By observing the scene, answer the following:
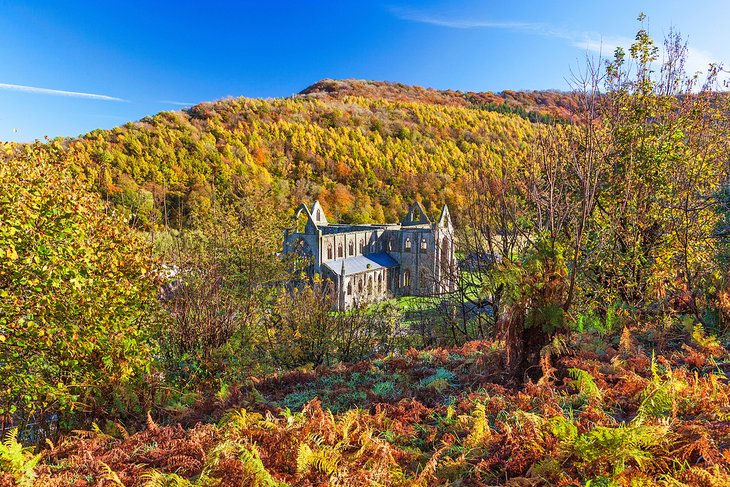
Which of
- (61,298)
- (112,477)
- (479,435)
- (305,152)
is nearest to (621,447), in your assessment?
(479,435)

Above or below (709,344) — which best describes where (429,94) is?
above

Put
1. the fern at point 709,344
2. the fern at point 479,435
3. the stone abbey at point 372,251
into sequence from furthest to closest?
the stone abbey at point 372,251 → the fern at point 709,344 → the fern at point 479,435

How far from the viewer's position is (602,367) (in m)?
5.81

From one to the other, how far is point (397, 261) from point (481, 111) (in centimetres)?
7381

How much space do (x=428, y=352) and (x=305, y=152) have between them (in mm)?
67503

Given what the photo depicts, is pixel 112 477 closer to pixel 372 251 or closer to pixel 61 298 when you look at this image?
pixel 61 298

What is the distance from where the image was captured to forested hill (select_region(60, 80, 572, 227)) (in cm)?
5184

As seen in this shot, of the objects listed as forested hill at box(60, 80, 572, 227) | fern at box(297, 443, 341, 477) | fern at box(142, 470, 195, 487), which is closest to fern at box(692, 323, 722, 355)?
fern at box(297, 443, 341, 477)

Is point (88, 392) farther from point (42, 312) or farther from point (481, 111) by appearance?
point (481, 111)

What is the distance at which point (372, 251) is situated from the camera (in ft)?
154

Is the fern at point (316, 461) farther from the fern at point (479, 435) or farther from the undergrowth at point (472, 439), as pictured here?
the fern at point (479, 435)

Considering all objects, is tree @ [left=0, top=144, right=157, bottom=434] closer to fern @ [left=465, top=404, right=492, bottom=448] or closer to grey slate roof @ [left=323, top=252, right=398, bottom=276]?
fern @ [left=465, top=404, right=492, bottom=448]

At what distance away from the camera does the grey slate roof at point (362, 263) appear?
40.6 m

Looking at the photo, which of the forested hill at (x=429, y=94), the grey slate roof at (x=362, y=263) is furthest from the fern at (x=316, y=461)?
the forested hill at (x=429, y=94)
